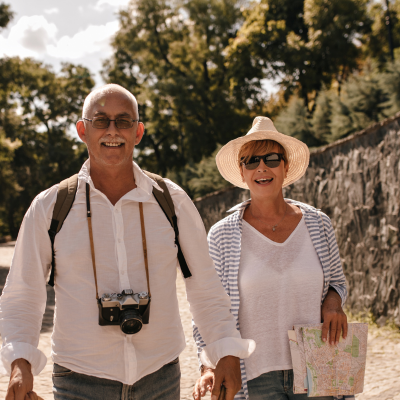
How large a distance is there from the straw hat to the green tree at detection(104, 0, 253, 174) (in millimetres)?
21074

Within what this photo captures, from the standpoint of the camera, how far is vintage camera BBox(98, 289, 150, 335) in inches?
70.3

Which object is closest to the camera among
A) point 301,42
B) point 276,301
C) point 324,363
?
point 324,363

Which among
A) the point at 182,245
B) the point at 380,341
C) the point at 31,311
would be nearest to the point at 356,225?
the point at 380,341

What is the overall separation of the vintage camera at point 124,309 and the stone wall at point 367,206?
4.67 metres

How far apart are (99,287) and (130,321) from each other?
188 millimetres

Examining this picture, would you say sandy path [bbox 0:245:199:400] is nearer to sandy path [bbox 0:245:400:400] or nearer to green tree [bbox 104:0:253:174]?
sandy path [bbox 0:245:400:400]

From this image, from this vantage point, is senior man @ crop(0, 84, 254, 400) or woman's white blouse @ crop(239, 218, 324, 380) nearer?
senior man @ crop(0, 84, 254, 400)

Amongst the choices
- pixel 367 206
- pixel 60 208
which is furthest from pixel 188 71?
pixel 60 208

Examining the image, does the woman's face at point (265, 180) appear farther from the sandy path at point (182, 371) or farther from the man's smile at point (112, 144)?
the sandy path at point (182, 371)

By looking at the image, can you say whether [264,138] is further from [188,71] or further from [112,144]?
[188,71]

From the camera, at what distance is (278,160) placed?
284 cm

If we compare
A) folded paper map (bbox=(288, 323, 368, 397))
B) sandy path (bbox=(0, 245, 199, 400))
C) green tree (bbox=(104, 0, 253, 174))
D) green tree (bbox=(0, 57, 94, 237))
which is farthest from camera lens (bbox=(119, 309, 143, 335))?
green tree (bbox=(0, 57, 94, 237))

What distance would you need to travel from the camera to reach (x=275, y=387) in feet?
7.69

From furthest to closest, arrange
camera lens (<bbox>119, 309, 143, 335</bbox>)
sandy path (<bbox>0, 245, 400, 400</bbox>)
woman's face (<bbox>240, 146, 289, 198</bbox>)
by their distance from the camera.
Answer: sandy path (<bbox>0, 245, 400, 400</bbox>), woman's face (<bbox>240, 146, 289, 198</bbox>), camera lens (<bbox>119, 309, 143, 335</bbox>)
